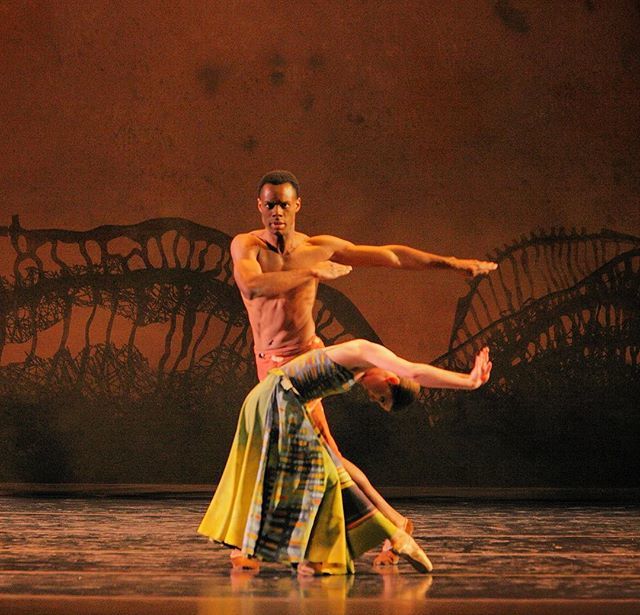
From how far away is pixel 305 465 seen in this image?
383 cm

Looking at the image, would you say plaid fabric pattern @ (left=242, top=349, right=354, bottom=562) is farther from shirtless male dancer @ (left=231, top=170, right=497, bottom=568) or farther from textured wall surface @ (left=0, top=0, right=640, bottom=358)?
textured wall surface @ (left=0, top=0, right=640, bottom=358)

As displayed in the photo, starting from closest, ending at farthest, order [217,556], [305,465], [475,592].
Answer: [475,592], [305,465], [217,556]

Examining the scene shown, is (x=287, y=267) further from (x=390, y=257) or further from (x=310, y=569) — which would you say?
(x=310, y=569)

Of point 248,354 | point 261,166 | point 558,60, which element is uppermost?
point 558,60

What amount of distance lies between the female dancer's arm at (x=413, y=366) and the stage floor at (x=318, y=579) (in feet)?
1.83

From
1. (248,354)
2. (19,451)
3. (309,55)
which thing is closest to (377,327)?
(248,354)

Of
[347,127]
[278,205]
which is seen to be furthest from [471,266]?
[347,127]

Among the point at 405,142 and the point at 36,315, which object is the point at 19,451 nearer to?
the point at 36,315

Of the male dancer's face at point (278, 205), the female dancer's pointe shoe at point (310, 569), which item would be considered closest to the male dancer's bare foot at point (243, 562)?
the female dancer's pointe shoe at point (310, 569)

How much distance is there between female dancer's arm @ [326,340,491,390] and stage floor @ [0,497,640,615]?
56cm

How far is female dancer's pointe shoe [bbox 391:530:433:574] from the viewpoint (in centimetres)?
371

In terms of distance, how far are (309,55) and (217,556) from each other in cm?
383

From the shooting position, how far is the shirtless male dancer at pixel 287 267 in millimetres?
4062

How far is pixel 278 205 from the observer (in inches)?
164
